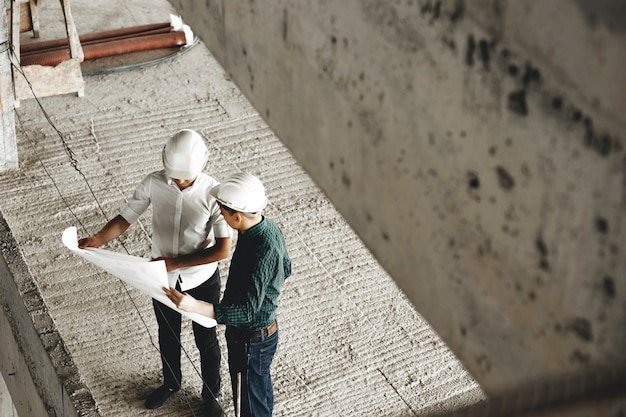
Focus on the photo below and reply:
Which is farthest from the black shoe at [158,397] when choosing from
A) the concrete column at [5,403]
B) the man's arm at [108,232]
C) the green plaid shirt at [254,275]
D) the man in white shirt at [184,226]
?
the concrete column at [5,403]

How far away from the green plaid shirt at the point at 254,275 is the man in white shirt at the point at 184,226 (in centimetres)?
38

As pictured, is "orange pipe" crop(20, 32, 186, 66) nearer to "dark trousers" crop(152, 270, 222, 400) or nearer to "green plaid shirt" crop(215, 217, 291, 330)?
"dark trousers" crop(152, 270, 222, 400)

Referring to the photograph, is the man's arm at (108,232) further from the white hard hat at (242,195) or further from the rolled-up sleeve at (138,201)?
the white hard hat at (242,195)

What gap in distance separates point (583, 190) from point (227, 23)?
176cm

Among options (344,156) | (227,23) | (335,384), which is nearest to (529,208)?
(344,156)

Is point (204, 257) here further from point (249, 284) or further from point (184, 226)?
point (249, 284)

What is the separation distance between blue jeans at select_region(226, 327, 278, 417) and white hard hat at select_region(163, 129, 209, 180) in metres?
0.90

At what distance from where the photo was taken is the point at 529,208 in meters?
1.50

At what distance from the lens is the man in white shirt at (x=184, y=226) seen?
462cm

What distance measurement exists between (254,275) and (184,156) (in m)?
0.74

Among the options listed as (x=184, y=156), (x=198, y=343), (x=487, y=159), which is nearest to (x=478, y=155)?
(x=487, y=159)

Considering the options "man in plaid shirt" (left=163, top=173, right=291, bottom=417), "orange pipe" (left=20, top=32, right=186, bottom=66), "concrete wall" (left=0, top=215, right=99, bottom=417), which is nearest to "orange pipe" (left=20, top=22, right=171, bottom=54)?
"orange pipe" (left=20, top=32, right=186, bottom=66)

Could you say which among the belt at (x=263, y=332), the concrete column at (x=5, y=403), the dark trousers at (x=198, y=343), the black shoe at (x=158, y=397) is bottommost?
the concrete column at (x=5, y=403)

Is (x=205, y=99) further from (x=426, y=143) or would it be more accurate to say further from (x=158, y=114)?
(x=426, y=143)
